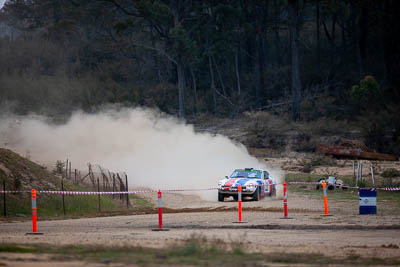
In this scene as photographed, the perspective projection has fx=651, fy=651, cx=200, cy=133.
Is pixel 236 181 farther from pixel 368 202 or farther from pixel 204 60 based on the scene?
pixel 204 60

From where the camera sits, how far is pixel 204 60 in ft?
255

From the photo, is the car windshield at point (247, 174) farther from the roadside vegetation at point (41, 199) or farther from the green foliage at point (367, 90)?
the green foliage at point (367, 90)

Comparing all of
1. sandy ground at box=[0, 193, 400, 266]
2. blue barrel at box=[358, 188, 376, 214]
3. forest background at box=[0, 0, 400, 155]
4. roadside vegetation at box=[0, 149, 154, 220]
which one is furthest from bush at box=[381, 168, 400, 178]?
roadside vegetation at box=[0, 149, 154, 220]

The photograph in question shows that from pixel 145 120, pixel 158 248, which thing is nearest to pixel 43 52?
→ pixel 145 120

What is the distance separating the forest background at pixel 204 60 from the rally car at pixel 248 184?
2814 cm

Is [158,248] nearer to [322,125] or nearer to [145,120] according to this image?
[145,120]

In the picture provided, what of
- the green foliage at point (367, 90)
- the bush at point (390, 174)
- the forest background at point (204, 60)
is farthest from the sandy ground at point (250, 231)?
the forest background at point (204, 60)

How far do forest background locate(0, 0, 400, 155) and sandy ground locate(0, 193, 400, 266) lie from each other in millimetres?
35678

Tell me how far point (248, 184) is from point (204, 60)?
49.0m

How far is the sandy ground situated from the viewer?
14844mm

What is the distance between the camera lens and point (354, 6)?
6869cm

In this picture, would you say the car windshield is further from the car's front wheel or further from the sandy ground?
the sandy ground

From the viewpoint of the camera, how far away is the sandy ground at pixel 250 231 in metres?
14.8

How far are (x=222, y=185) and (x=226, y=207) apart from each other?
2884 millimetres
